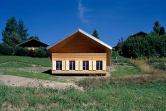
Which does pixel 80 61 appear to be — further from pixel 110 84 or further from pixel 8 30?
pixel 8 30

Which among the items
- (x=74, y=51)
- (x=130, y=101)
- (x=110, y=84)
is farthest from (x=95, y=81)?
(x=74, y=51)

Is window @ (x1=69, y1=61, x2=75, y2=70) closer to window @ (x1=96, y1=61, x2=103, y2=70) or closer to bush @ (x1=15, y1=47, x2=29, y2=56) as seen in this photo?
window @ (x1=96, y1=61, x2=103, y2=70)

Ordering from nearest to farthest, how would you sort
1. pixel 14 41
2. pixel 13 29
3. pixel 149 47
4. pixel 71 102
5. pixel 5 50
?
pixel 71 102
pixel 149 47
pixel 5 50
pixel 14 41
pixel 13 29

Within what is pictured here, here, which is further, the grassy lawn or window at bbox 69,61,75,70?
window at bbox 69,61,75,70

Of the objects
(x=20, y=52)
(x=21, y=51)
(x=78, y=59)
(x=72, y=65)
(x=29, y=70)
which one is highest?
(x=21, y=51)

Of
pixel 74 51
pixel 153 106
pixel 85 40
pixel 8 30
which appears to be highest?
pixel 8 30

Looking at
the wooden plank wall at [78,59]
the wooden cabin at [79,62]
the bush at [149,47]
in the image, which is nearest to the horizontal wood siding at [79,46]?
the wooden cabin at [79,62]

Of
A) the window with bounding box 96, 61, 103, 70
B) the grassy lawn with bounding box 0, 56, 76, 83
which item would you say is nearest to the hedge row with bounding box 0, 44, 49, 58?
the grassy lawn with bounding box 0, 56, 76, 83

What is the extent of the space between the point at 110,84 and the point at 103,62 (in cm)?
615

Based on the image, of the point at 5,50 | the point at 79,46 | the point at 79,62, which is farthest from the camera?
the point at 5,50

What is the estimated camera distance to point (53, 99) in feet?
22.3

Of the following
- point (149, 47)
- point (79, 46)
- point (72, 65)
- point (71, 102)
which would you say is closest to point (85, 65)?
point (72, 65)

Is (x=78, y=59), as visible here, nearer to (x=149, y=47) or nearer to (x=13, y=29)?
(x=149, y=47)

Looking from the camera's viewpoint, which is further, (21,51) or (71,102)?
(21,51)
